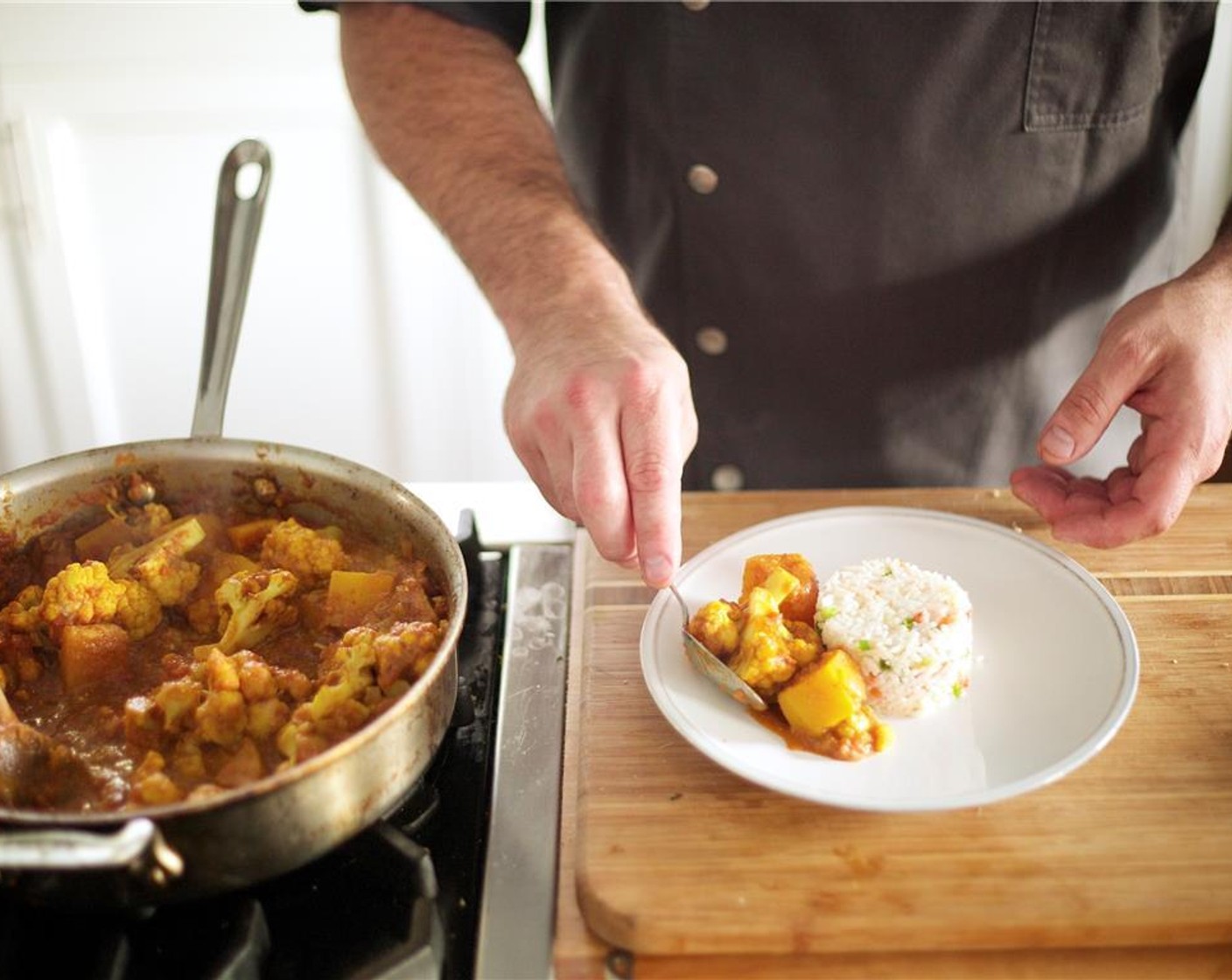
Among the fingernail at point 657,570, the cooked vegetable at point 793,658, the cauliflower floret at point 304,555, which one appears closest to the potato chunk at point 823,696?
the cooked vegetable at point 793,658

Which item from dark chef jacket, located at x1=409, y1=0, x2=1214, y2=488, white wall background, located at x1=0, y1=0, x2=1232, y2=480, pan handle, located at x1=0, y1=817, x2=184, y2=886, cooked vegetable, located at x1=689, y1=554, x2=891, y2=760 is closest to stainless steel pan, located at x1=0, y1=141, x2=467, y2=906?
pan handle, located at x1=0, y1=817, x2=184, y2=886

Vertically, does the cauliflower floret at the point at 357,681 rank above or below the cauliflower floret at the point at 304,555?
above

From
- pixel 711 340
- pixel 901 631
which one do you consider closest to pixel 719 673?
pixel 901 631

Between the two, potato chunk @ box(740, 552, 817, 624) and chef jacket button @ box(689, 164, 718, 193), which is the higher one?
chef jacket button @ box(689, 164, 718, 193)

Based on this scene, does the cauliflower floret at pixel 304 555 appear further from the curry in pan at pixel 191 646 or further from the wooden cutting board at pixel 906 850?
the wooden cutting board at pixel 906 850

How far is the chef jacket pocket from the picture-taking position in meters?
1.30

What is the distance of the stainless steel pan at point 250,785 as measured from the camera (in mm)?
670

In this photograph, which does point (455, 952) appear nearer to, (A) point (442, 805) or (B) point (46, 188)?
(A) point (442, 805)

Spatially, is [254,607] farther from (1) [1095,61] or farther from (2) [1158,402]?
(1) [1095,61]

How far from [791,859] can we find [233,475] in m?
0.59

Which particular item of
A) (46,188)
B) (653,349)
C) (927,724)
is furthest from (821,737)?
(46,188)

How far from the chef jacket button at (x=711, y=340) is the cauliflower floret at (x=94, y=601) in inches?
30.1

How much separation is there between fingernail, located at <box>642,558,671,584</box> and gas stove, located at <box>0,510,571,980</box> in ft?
0.49

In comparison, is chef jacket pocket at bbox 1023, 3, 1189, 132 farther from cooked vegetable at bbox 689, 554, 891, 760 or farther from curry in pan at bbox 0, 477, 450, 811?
curry in pan at bbox 0, 477, 450, 811
